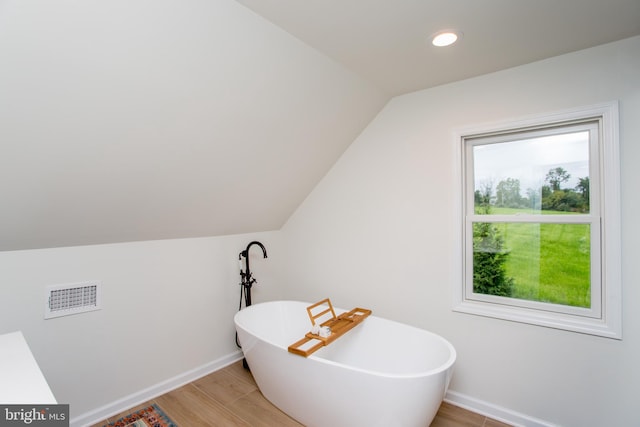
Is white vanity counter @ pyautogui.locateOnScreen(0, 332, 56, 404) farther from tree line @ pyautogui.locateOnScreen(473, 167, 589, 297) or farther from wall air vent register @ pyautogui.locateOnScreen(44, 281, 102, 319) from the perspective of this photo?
tree line @ pyautogui.locateOnScreen(473, 167, 589, 297)

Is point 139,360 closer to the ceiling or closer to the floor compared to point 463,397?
closer to the ceiling

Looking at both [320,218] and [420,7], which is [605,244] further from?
[320,218]

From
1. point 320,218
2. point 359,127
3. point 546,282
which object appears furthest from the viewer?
point 320,218

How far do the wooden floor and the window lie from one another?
76 centimetres

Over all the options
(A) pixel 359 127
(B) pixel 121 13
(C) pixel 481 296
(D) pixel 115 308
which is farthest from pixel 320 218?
(B) pixel 121 13

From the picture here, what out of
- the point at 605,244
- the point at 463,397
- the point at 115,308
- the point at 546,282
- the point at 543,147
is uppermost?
the point at 543,147

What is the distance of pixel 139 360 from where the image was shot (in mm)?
2512

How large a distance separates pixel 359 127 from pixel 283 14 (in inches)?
56.6

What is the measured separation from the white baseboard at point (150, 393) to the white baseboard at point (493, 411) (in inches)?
78.0

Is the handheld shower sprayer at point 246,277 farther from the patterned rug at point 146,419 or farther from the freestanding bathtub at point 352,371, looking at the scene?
the patterned rug at point 146,419

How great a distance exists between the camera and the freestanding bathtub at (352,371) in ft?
5.79

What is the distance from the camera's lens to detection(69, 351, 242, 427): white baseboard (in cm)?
222

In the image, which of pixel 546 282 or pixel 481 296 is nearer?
pixel 546 282

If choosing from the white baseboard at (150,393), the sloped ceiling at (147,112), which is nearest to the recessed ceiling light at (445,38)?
the sloped ceiling at (147,112)
